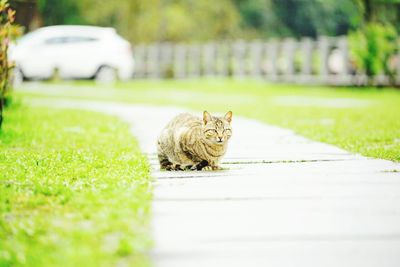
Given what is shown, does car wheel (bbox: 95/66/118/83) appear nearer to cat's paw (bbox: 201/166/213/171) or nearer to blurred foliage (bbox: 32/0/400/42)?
blurred foliage (bbox: 32/0/400/42)

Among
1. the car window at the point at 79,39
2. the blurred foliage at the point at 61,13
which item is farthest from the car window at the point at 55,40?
the blurred foliage at the point at 61,13

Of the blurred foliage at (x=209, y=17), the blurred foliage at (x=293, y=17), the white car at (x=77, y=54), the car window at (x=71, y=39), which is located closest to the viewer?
the white car at (x=77, y=54)

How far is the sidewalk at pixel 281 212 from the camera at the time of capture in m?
4.20

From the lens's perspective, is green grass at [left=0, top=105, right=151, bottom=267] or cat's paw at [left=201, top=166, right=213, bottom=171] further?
cat's paw at [left=201, top=166, right=213, bottom=171]

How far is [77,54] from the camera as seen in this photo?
3059cm

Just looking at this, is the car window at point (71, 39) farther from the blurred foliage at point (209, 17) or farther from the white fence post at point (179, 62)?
the blurred foliage at point (209, 17)

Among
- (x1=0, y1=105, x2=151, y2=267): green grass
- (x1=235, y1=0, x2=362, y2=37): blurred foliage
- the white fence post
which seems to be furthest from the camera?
(x1=235, y1=0, x2=362, y2=37): blurred foliage

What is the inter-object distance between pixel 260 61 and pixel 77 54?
889 cm

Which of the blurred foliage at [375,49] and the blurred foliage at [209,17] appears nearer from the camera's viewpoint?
the blurred foliage at [375,49]

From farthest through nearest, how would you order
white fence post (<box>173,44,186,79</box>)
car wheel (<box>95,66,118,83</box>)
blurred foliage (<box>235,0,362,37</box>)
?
1. blurred foliage (<box>235,0,362,37</box>)
2. white fence post (<box>173,44,186,79</box>)
3. car wheel (<box>95,66,118,83</box>)

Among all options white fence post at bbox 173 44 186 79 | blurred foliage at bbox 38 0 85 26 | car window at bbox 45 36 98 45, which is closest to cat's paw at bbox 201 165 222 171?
car window at bbox 45 36 98 45

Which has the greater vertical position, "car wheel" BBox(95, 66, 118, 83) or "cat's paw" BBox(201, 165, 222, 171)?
"car wheel" BBox(95, 66, 118, 83)

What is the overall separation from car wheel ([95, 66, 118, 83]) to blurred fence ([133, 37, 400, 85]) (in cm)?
707

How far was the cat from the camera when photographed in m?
7.04
